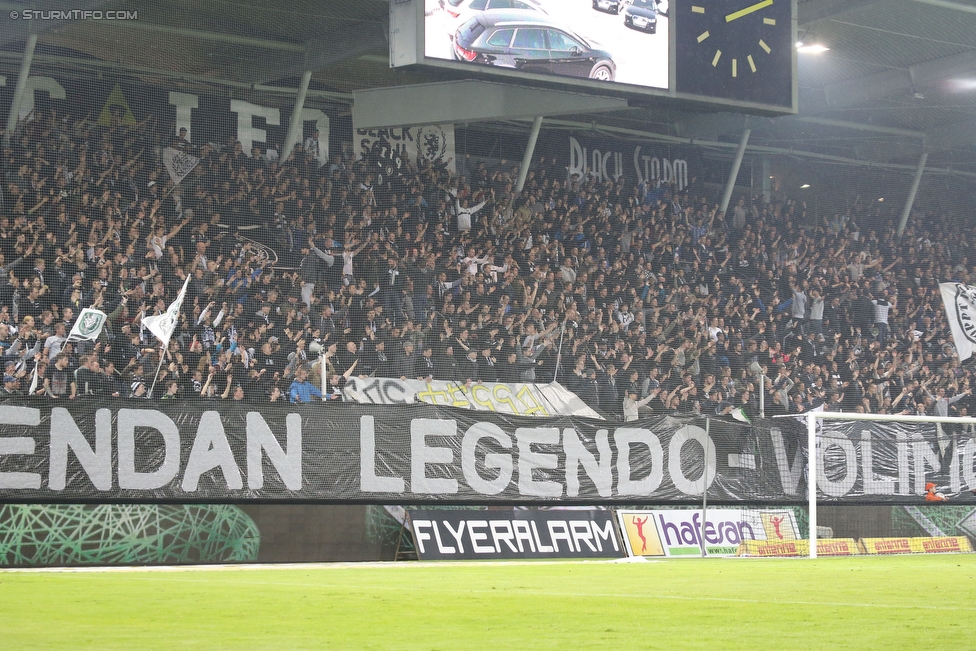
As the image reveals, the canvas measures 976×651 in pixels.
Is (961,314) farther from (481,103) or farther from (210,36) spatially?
(210,36)

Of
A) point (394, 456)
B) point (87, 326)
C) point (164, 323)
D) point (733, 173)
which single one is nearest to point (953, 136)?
point (733, 173)

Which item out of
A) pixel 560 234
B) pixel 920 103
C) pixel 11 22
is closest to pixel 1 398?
pixel 11 22

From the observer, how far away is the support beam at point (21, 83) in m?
19.0

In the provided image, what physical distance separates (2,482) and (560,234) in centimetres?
1291

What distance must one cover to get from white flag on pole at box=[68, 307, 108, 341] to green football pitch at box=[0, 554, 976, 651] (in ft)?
15.6

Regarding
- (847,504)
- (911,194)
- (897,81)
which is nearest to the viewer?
(847,504)

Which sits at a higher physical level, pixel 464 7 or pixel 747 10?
pixel 747 10

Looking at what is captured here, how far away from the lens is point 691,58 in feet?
58.4

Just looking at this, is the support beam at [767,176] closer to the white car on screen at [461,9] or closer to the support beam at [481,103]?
the support beam at [481,103]

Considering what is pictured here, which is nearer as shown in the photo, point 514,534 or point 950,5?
point 514,534

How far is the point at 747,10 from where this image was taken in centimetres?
1825

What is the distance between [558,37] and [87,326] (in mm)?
7425

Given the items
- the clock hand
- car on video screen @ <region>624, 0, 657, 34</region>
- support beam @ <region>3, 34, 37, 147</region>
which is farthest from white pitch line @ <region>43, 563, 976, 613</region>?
the clock hand

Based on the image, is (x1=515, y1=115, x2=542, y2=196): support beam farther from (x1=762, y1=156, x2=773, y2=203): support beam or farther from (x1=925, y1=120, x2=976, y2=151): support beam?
(x1=925, y1=120, x2=976, y2=151): support beam
